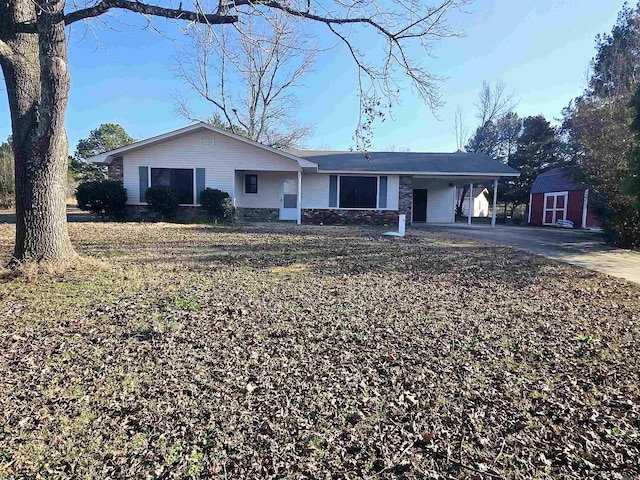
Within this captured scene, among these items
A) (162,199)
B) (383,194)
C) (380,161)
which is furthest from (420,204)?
(162,199)

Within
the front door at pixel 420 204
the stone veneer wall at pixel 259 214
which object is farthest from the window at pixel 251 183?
the front door at pixel 420 204

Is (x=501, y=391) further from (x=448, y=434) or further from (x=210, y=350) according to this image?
(x=210, y=350)

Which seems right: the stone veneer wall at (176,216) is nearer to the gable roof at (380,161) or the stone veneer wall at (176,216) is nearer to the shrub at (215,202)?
the shrub at (215,202)

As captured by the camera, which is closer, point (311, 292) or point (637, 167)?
point (311, 292)

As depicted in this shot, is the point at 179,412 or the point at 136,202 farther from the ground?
the point at 136,202

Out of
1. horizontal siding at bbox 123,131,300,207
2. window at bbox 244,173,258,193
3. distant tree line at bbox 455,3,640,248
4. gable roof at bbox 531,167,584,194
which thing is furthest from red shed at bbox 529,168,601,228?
window at bbox 244,173,258,193

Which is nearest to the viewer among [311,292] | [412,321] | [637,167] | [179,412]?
[179,412]

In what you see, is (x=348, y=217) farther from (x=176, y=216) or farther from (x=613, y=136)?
(x=613, y=136)

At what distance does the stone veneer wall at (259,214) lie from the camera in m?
17.1

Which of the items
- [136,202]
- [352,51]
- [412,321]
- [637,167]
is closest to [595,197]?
[637,167]

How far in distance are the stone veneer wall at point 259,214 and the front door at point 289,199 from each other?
325 millimetres

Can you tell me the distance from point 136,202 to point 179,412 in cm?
1503

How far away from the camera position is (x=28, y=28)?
508 cm

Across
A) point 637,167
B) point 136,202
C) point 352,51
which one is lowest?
point 136,202
